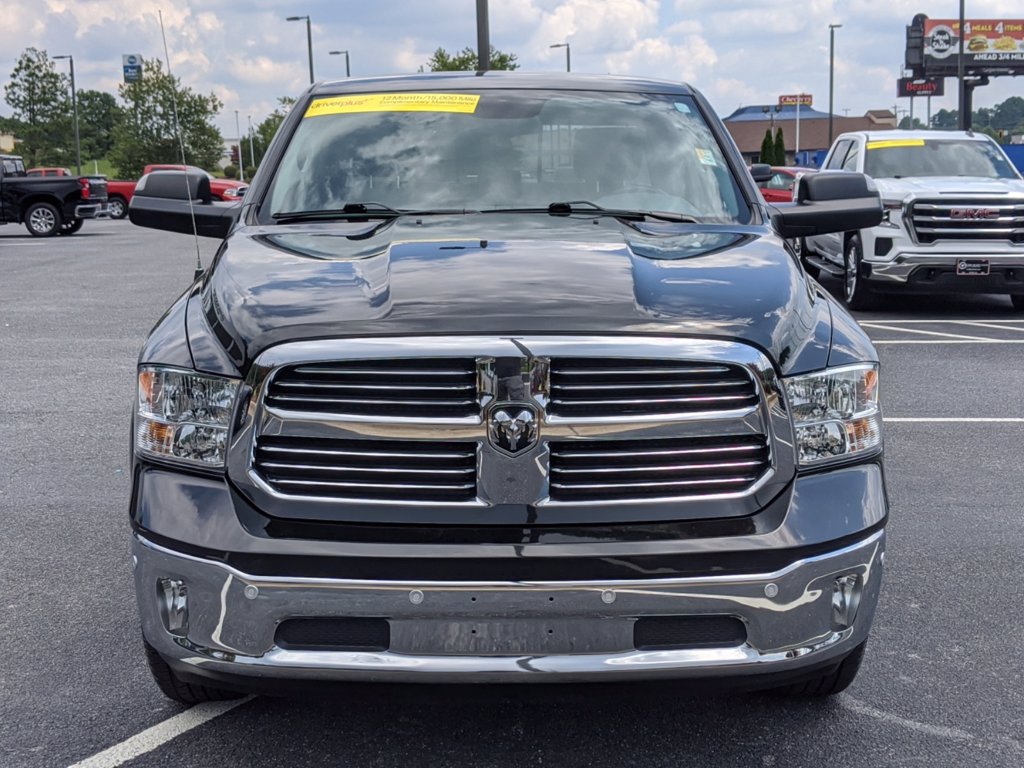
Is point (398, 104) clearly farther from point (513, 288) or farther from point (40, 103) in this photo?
point (40, 103)

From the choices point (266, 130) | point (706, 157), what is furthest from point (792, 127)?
point (706, 157)

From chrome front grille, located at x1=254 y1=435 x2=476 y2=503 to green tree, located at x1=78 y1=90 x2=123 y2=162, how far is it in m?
95.2

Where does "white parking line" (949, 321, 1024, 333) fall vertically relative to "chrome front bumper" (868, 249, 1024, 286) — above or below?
below

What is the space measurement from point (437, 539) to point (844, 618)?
952 millimetres

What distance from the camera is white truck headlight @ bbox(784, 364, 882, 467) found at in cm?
294

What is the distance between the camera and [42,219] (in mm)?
28969

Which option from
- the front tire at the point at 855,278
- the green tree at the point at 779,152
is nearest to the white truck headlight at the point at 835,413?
the front tire at the point at 855,278

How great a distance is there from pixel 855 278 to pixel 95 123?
10783 centimetres

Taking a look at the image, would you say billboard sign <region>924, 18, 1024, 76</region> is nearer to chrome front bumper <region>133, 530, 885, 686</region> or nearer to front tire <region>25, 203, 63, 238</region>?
front tire <region>25, 203, 63, 238</region>

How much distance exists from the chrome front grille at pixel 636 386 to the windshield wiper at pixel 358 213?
4.81 feet

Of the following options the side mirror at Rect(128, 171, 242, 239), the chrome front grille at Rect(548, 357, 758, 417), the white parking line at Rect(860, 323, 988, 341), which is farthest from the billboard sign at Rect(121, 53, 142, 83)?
the white parking line at Rect(860, 323, 988, 341)

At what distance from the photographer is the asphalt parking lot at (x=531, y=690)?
3.24 meters

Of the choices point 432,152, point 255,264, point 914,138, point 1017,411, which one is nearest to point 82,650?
point 255,264

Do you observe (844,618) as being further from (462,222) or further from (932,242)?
(932,242)
